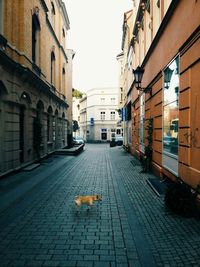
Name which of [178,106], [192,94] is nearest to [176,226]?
[192,94]

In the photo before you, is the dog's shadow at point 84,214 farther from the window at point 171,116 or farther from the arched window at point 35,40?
the arched window at point 35,40

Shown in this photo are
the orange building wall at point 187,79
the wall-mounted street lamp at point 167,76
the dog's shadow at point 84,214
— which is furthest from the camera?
the wall-mounted street lamp at point 167,76

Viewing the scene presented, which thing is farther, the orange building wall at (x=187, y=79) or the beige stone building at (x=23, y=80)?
the beige stone building at (x=23, y=80)

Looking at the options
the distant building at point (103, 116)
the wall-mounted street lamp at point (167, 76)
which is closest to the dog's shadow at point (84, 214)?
the wall-mounted street lamp at point (167, 76)

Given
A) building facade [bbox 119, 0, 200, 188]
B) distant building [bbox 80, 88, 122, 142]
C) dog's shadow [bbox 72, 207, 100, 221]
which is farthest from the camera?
distant building [bbox 80, 88, 122, 142]

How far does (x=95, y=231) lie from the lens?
5801mm

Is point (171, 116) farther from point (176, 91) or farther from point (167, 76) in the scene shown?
point (167, 76)

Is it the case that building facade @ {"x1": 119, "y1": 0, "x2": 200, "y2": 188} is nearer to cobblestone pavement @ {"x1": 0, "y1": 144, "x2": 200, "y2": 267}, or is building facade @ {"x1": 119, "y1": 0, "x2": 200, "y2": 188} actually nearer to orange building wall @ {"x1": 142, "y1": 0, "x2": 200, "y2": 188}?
orange building wall @ {"x1": 142, "y1": 0, "x2": 200, "y2": 188}

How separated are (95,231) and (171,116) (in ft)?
16.5

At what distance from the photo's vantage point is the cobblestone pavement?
14.9 ft

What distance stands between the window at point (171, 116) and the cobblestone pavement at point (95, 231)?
122 centimetres

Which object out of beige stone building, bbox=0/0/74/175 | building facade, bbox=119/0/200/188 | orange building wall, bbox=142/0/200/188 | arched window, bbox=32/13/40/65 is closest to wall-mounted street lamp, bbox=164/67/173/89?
building facade, bbox=119/0/200/188

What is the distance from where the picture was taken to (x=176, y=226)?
5.97m

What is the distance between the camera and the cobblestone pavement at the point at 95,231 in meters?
4.54
